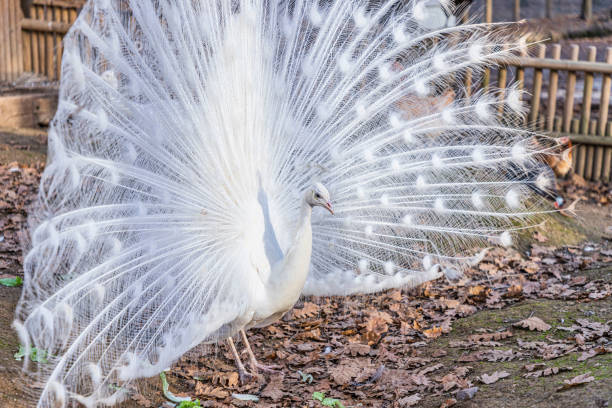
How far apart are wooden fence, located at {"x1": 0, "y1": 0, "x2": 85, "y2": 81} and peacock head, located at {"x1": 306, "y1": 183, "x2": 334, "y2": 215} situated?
28.1ft

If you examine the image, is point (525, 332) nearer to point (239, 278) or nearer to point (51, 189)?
point (239, 278)

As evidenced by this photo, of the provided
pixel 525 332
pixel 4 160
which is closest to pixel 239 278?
pixel 525 332

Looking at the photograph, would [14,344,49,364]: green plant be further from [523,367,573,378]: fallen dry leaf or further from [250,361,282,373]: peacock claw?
[523,367,573,378]: fallen dry leaf

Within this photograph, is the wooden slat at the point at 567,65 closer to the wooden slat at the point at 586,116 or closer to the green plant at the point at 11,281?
the wooden slat at the point at 586,116

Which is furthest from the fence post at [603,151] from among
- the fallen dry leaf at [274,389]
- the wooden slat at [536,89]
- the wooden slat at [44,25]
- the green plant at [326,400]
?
the wooden slat at [44,25]

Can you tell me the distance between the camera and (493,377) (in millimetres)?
4266

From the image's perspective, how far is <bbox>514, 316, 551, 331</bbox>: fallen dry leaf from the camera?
4.88 metres

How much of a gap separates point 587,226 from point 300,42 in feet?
13.7

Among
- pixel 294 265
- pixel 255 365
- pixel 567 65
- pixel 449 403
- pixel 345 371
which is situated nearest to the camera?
pixel 449 403

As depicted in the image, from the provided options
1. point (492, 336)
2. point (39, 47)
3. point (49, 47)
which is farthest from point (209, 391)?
point (39, 47)

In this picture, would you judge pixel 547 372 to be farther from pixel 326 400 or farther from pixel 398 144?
pixel 398 144

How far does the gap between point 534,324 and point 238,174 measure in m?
2.23

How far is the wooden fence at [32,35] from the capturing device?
1175 cm

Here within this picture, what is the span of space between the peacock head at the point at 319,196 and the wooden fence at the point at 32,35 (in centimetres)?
857
